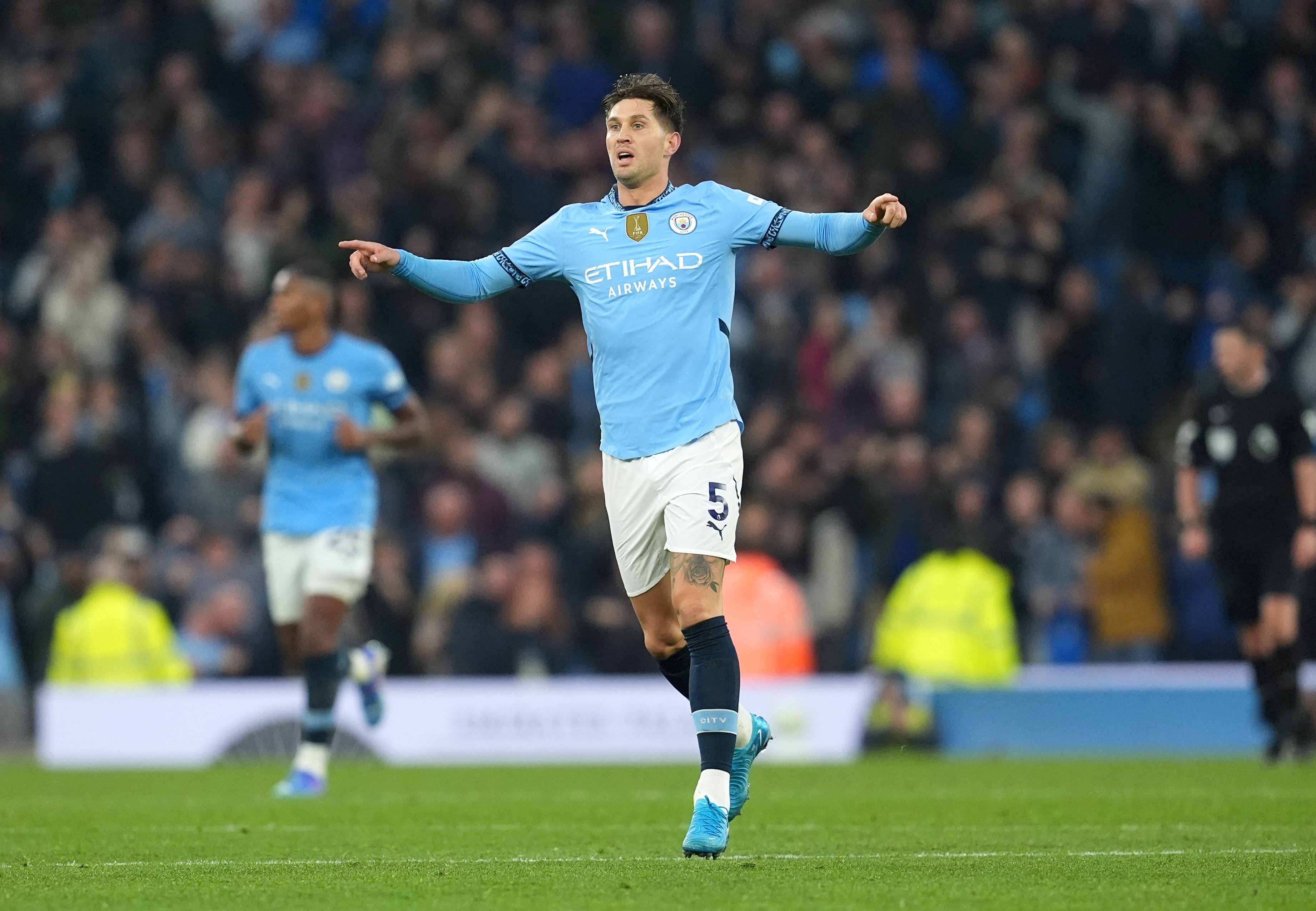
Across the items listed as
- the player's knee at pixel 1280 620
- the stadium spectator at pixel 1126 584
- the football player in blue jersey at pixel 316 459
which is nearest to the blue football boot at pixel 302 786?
the football player in blue jersey at pixel 316 459

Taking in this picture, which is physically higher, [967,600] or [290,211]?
[290,211]

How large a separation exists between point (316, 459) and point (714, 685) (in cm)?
451

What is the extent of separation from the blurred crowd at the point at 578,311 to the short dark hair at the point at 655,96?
8.16 meters

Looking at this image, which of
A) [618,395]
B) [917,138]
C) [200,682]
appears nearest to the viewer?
[618,395]

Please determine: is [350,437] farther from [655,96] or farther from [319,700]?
[655,96]

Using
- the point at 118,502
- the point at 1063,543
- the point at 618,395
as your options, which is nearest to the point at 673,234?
the point at 618,395

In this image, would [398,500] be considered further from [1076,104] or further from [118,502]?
[1076,104]

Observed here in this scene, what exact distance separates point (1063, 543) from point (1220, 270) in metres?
3.55

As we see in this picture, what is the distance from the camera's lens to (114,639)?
1577cm

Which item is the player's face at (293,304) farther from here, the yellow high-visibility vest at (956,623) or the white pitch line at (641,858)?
the yellow high-visibility vest at (956,623)

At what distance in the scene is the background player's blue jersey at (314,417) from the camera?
1099 cm

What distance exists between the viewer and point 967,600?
1540cm

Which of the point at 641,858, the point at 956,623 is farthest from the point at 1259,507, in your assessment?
the point at 641,858

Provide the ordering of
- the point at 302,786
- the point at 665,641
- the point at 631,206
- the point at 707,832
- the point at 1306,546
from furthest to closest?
the point at 1306,546
the point at 302,786
the point at 665,641
the point at 631,206
the point at 707,832
